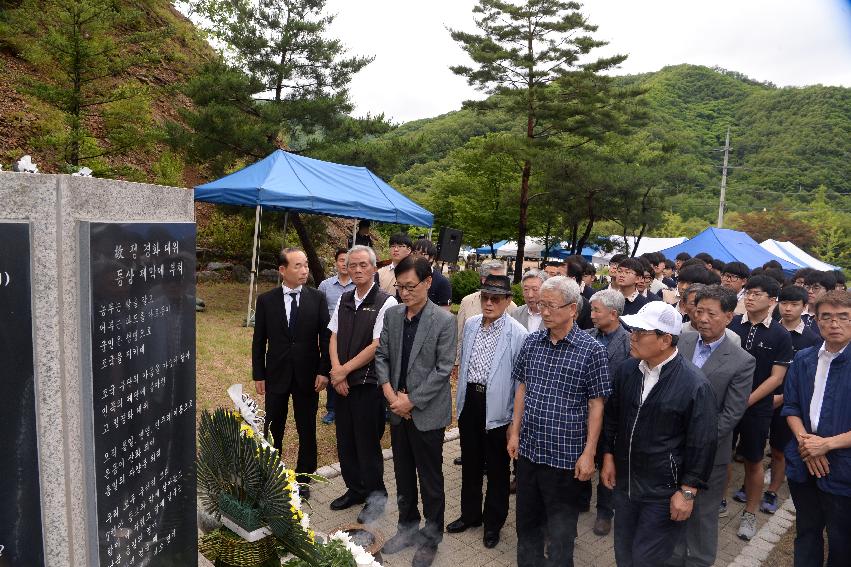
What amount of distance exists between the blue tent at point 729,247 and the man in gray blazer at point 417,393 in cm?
1192

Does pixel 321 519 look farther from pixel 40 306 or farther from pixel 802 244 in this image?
pixel 802 244

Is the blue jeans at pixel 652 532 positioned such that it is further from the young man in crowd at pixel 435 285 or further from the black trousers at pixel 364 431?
the young man in crowd at pixel 435 285

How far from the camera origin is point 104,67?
10297 millimetres

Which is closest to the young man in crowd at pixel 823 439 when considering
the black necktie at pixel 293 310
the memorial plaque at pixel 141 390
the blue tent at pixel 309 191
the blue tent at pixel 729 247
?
the memorial plaque at pixel 141 390

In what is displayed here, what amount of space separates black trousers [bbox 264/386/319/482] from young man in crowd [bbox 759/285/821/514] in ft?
12.0

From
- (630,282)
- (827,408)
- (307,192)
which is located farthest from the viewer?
(307,192)

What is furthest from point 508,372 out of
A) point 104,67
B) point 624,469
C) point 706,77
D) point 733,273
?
point 706,77

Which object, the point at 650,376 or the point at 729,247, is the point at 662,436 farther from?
the point at 729,247

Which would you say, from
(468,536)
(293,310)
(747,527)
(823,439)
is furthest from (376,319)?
(747,527)

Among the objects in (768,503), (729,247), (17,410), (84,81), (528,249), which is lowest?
(768,503)

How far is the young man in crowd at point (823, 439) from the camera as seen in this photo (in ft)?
9.93

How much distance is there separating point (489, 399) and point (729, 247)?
12.3 meters

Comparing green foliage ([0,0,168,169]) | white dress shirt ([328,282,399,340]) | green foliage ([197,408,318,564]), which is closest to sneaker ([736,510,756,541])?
white dress shirt ([328,282,399,340])

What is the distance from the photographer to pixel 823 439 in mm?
3059
